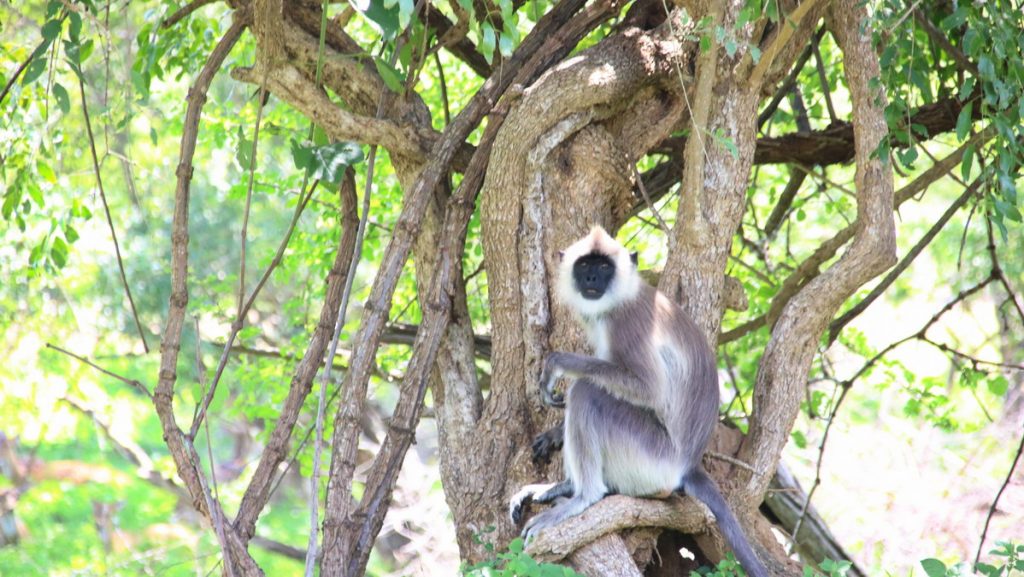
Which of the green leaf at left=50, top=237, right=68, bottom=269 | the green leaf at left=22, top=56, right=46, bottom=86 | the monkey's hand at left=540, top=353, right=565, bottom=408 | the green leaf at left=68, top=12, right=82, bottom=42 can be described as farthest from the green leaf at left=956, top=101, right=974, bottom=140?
the green leaf at left=50, top=237, right=68, bottom=269

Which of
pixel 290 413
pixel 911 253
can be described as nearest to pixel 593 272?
pixel 290 413

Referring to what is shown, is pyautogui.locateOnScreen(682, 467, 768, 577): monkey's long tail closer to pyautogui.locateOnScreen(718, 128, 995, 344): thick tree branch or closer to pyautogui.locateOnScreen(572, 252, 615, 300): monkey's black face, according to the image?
pyautogui.locateOnScreen(572, 252, 615, 300): monkey's black face

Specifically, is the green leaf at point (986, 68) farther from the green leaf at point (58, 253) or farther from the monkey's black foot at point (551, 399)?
the green leaf at point (58, 253)

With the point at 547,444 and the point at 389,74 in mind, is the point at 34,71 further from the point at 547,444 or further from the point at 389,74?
the point at 547,444

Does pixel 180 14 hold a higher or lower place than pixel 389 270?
higher

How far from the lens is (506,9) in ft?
9.61

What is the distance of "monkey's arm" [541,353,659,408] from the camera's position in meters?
3.79

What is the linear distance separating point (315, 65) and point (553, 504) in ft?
6.57

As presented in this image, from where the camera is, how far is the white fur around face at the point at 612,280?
3.90 m

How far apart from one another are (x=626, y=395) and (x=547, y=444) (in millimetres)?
346

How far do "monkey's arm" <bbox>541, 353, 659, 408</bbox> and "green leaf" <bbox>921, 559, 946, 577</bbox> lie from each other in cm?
116

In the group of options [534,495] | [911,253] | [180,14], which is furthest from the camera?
[911,253]

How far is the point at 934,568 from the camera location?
10.1 feet

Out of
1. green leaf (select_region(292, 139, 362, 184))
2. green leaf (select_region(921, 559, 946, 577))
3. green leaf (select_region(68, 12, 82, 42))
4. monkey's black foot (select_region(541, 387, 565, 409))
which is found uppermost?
green leaf (select_region(68, 12, 82, 42))
